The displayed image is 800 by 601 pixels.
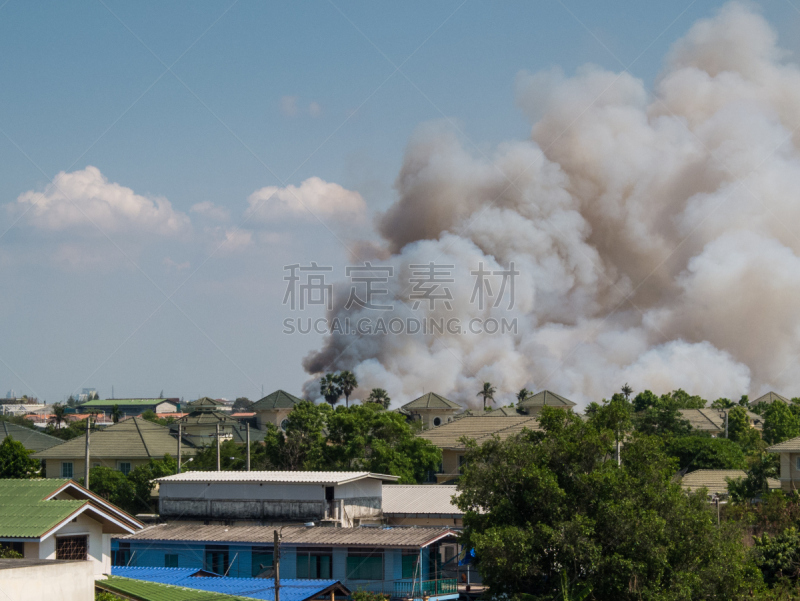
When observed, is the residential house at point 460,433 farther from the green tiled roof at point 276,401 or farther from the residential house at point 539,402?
the green tiled roof at point 276,401

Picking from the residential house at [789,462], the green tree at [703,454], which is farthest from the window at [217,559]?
the green tree at [703,454]

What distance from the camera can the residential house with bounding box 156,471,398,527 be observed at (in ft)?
98.8

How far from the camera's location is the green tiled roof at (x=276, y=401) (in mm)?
80562

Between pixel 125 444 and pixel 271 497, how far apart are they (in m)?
23.6

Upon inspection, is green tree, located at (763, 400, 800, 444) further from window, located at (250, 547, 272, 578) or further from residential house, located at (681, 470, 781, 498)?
window, located at (250, 547, 272, 578)

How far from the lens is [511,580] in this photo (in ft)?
58.4

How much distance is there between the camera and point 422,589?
25.6m

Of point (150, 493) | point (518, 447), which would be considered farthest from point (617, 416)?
point (150, 493)

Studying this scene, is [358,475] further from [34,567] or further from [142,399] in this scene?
[142,399]

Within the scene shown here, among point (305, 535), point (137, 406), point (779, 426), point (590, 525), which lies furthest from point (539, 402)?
point (137, 406)

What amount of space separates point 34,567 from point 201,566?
1955 cm

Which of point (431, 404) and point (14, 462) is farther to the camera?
point (431, 404)

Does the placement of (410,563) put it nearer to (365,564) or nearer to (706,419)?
(365,564)

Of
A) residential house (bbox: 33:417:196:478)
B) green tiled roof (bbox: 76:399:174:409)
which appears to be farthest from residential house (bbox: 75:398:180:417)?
residential house (bbox: 33:417:196:478)
